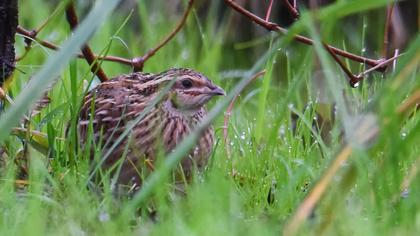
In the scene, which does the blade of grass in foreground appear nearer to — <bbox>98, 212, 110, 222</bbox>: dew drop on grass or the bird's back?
<bbox>98, 212, 110, 222</bbox>: dew drop on grass

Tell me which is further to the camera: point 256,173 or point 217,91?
point 217,91

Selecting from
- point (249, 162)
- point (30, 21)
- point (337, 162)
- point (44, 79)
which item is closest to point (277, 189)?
point (249, 162)

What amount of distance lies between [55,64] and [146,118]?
1.40m

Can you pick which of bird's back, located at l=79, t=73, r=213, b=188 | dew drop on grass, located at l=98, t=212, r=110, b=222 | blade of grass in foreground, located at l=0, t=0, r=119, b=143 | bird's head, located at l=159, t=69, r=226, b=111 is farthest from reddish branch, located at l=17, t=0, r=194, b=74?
blade of grass in foreground, located at l=0, t=0, r=119, b=143

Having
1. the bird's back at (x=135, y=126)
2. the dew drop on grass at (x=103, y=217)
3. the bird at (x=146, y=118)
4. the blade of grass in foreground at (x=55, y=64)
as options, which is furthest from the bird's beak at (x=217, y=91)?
the blade of grass in foreground at (x=55, y=64)

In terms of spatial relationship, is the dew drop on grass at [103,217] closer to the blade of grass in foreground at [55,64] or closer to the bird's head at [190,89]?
the blade of grass in foreground at [55,64]

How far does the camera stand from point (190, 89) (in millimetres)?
4293

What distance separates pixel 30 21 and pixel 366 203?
4.79 metres

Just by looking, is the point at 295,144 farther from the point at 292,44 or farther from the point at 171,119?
the point at 292,44

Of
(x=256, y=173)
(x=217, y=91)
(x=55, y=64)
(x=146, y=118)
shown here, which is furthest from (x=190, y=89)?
(x=55, y=64)

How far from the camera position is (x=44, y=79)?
9.31 feet

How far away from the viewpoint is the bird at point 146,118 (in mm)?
4012

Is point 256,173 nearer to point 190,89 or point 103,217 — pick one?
point 190,89

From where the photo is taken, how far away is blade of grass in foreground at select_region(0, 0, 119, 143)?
112 inches
